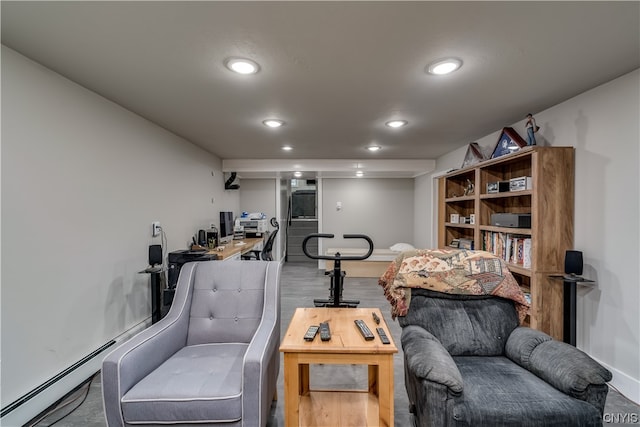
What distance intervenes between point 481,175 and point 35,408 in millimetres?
4073

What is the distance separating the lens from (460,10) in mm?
1274

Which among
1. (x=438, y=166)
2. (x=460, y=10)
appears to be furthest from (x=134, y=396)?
(x=438, y=166)

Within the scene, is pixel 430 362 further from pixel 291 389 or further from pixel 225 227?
pixel 225 227

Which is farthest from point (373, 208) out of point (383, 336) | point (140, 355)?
point (140, 355)

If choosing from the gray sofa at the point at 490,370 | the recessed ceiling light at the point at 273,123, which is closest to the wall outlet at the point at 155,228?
the recessed ceiling light at the point at 273,123

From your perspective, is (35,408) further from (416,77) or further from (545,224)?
(545,224)

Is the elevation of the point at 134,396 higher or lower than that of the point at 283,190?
lower

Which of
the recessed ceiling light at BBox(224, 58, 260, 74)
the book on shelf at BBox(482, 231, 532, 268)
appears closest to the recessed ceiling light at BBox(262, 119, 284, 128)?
the recessed ceiling light at BBox(224, 58, 260, 74)

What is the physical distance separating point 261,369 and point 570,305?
7.41ft

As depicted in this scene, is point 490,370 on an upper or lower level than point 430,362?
lower

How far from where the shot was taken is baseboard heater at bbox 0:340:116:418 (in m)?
1.59

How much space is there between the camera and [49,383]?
1796 millimetres

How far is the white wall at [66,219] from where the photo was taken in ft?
5.34

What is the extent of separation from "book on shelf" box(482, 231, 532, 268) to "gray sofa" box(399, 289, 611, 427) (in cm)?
84
